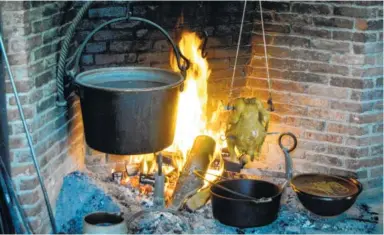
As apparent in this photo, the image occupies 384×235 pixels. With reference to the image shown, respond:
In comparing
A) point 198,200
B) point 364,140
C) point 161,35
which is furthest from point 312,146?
point 161,35

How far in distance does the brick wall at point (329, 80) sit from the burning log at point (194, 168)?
2.34ft

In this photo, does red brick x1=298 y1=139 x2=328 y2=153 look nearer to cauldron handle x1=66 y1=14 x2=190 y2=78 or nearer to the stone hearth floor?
the stone hearth floor

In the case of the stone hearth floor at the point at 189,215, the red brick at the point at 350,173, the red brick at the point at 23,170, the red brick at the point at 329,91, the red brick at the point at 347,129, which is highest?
the red brick at the point at 329,91

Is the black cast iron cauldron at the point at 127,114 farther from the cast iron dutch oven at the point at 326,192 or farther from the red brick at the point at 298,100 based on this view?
the red brick at the point at 298,100

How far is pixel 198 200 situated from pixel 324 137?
1.15 m

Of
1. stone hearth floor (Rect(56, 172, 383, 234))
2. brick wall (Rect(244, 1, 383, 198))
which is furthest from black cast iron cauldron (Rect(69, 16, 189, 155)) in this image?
brick wall (Rect(244, 1, 383, 198))

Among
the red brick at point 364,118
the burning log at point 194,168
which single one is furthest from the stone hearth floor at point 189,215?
the red brick at point 364,118

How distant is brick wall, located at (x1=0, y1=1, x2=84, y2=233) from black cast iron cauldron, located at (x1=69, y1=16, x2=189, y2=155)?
20 cm

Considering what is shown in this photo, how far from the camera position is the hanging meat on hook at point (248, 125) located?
455cm

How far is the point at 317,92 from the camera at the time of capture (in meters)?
5.05

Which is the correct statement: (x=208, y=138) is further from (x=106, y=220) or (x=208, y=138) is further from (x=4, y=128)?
(x=4, y=128)

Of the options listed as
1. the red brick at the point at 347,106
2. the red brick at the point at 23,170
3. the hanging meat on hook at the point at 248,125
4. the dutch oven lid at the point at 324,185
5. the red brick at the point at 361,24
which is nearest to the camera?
the red brick at the point at 23,170

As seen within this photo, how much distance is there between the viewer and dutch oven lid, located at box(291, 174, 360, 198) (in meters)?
4.45

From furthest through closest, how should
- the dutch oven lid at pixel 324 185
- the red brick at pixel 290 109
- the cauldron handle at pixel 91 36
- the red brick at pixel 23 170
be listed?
the red brick at pixel 290 109
the dutch oven lid at pixel 324 185
the cauldron handle at pixel 91 36
the red brick at pixel 23 170
